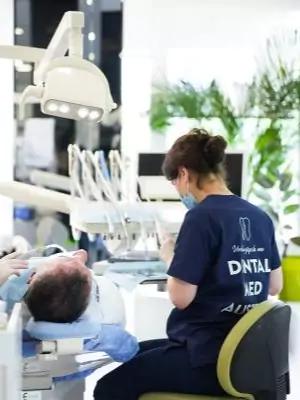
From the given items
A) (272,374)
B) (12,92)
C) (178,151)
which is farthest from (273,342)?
(12,92)

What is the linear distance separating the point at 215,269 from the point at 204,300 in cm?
9

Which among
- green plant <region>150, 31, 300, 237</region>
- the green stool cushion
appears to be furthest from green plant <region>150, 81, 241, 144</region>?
the green stool cushion

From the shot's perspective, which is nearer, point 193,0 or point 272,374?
point 272,374

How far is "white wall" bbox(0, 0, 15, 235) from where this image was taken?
3891 millimetres

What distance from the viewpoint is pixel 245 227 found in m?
1.75

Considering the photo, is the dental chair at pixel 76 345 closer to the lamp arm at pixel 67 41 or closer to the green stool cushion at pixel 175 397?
the green stool cushion at pixel 175 397

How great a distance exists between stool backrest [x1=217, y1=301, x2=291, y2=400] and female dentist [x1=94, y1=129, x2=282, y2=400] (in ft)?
0.28

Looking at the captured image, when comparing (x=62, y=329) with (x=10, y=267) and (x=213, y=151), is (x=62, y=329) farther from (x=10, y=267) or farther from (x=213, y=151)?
(x=213, y=151)

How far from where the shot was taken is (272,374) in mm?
1642

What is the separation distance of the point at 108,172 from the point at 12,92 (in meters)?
1.68

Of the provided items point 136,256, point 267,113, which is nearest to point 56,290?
point 136,256

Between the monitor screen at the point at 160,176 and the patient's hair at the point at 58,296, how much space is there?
1.32 meters

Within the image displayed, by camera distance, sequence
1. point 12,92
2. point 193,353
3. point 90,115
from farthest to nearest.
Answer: point 12,92 < point 193,353 < point 90,115

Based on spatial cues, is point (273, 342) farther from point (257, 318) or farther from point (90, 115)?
point (90, 115)
